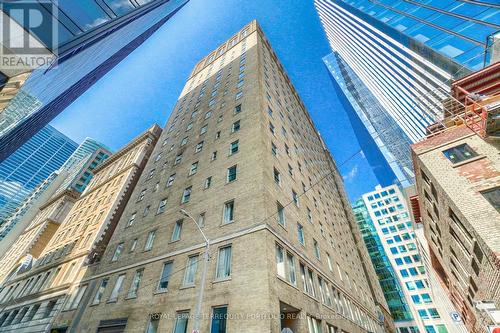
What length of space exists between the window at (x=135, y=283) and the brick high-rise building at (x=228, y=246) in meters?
0.15

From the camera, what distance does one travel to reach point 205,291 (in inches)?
535

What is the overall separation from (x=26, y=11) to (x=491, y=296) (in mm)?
26609

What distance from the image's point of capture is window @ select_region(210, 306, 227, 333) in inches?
467

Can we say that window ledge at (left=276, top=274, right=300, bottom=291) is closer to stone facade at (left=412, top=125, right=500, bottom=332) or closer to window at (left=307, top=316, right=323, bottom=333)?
window at (left=307, top=316, right=323, bottom=333)

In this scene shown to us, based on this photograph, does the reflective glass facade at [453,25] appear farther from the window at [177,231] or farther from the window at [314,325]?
the window at [177,231]

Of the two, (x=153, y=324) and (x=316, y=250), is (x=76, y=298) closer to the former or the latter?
(x=153, y=324)

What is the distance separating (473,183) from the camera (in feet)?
42.5

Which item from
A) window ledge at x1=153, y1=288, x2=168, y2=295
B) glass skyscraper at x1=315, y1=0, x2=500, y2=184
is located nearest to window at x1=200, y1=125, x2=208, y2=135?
window ledge at x1=153, y1=288, x2=168, y2=295

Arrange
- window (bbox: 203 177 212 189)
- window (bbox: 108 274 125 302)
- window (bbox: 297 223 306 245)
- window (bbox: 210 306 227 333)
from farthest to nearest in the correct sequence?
window (bbox: 203 177 212 189)
window (bbox: 297 223 306 245)
window (bbox: 108 274 125 302)
window (bbox: 210 306 227 333)

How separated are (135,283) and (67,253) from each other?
22.4 meters

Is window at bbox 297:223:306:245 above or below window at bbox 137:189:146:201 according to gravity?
below

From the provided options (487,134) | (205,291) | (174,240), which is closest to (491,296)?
(487,134)

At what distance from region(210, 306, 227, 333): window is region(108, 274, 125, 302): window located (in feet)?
35.4

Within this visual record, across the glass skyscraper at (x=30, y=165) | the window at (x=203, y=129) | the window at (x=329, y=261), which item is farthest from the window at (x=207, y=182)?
the glass skyscraper at (x=30, y=165)
